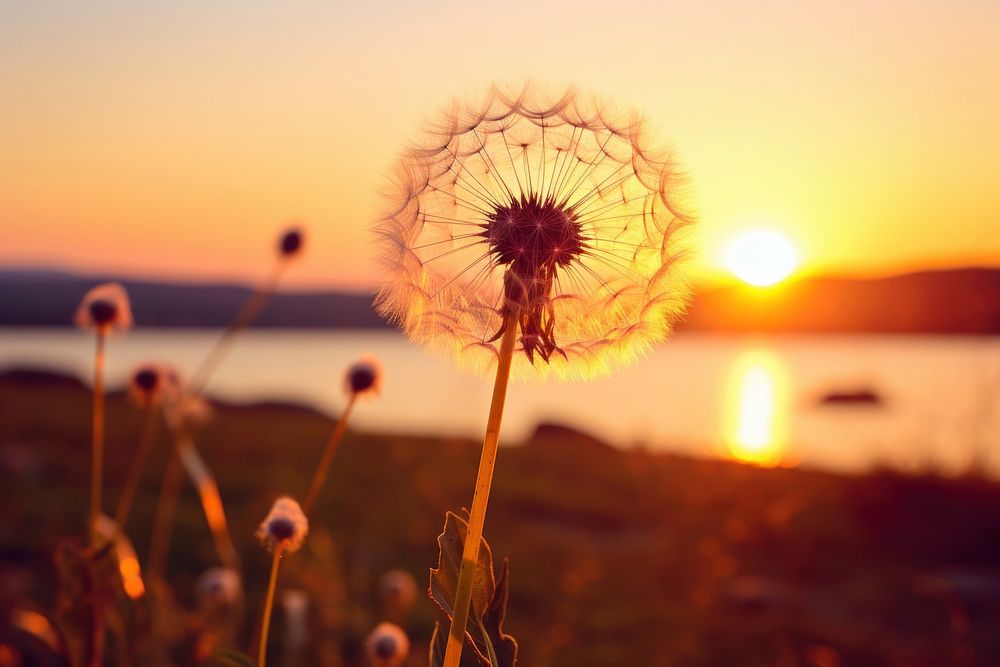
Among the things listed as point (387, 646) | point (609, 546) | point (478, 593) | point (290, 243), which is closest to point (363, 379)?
point (387, 646)

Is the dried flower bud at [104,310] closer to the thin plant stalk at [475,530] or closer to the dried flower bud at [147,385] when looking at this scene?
the dried flower bud at [147,385]

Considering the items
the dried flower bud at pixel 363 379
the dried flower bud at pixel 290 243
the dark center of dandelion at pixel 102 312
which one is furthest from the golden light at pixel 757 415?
the dark center of dandelion at pixel 102 312

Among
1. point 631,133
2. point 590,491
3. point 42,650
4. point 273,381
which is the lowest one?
point 42,650

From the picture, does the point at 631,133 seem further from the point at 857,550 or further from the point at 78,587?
the point at 857,550

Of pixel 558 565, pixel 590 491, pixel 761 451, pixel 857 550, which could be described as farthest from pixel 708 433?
pixel 558 565

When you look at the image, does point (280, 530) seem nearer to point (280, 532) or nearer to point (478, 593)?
point (280, 532)

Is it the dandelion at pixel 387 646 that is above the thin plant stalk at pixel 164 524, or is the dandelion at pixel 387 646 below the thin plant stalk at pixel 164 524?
below
